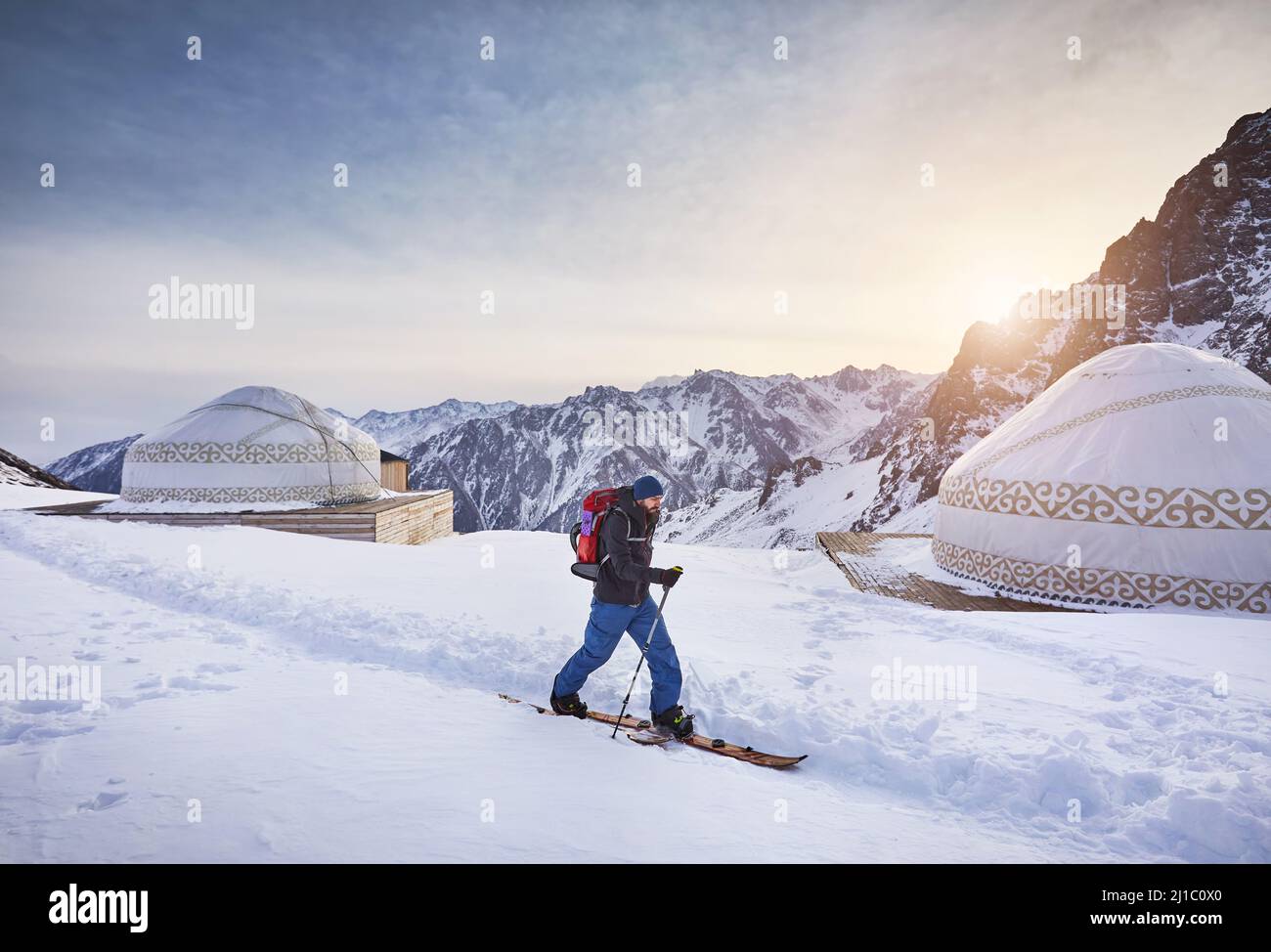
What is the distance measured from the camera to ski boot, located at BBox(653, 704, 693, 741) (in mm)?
4148

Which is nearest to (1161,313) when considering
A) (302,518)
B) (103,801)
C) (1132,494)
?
(1132,494)

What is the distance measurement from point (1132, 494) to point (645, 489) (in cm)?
793

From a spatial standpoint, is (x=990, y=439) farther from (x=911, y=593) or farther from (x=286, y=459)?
(x=286, y=459)

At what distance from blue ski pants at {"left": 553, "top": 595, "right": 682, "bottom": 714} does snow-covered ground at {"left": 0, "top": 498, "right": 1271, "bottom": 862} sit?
0.35m

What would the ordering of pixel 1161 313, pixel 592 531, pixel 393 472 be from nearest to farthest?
pixel 592 531 < pixel 393 472 < pixel 1161 313

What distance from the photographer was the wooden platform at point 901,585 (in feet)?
28.2

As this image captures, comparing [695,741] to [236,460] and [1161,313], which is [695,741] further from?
[1161,313]

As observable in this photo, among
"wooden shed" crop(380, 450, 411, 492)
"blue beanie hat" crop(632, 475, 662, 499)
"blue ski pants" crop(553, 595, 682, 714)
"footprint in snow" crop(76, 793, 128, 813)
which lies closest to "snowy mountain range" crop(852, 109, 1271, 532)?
"wooden shed" crop(380, 450, 411, 492)

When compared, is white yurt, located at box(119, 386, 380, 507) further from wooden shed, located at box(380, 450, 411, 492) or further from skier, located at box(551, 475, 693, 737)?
skier, located at box(551, 475, 693, 737)

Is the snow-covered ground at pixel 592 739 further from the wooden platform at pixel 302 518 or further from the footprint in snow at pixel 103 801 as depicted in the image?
the wooden platform at pixel 302 518

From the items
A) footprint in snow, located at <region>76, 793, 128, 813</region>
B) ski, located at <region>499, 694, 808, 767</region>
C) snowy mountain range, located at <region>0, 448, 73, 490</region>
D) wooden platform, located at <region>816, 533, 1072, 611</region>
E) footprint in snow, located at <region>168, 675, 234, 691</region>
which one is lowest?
wooden platform, located at <region>816, 533, 1072, 611</region>

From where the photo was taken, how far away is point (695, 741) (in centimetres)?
416

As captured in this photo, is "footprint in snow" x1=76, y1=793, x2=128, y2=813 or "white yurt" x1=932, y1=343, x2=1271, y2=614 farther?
"white yurt" x1=932, y1=343, x2=1271, y2=614
